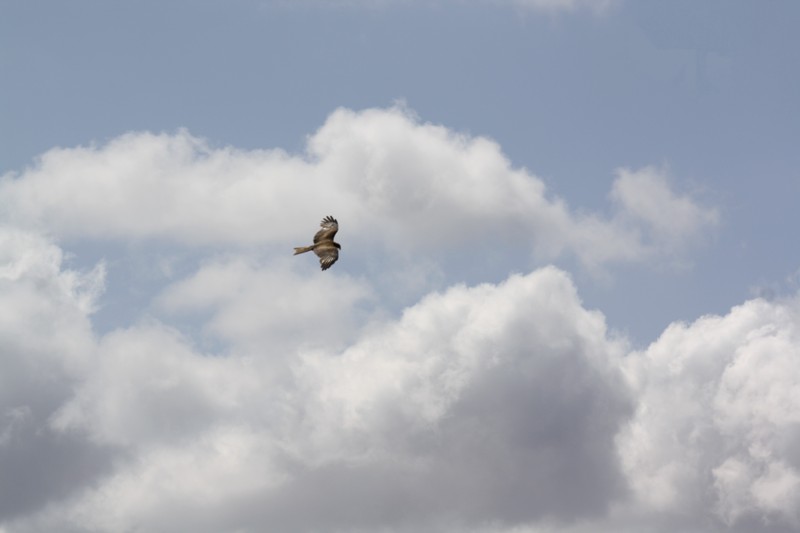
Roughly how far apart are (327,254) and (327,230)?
6.59 meters

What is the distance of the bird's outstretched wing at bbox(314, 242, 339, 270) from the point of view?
17775 cm

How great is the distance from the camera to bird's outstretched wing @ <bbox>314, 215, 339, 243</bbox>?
598 ft

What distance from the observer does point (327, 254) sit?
179 m

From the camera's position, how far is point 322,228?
184875mm

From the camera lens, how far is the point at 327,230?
184m

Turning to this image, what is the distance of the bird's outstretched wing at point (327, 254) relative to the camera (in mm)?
177750

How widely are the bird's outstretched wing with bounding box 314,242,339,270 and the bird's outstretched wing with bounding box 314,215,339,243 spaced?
178 cm

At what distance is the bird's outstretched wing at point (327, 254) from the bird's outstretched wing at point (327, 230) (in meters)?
1.78

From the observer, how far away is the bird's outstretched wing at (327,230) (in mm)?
182125
